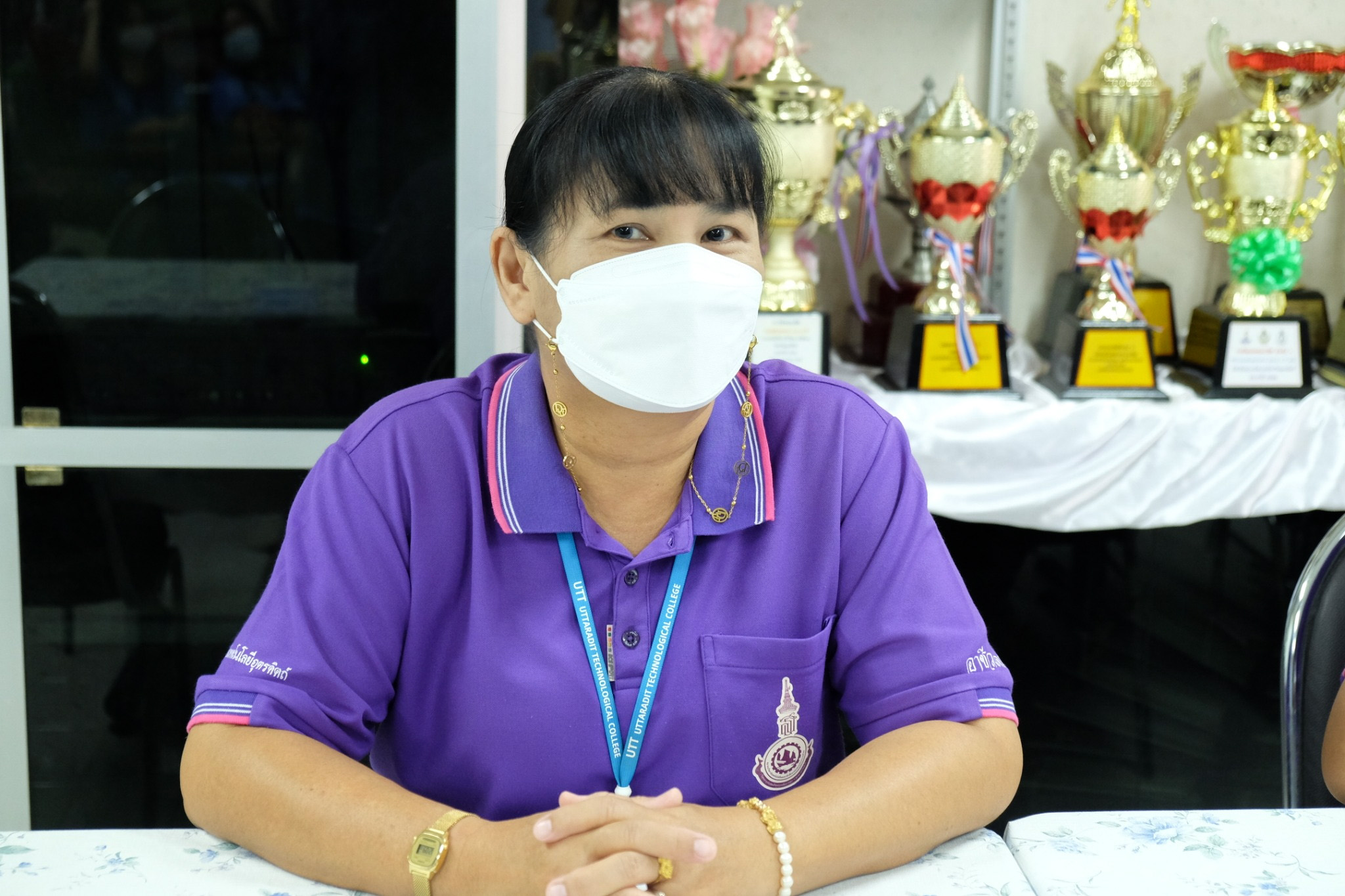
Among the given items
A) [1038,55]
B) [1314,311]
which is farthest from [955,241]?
[1314,311]

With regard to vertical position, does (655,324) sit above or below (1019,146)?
below

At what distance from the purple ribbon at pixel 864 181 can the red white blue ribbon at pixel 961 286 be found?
98 mm

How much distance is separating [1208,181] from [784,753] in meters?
1.49

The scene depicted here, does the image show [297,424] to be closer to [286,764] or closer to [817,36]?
[286,764]

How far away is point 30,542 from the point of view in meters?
1.72

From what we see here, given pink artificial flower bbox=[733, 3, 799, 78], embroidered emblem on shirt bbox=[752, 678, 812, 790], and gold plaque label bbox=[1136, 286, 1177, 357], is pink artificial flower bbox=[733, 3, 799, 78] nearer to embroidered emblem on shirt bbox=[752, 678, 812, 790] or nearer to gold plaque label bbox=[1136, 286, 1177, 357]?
gold plaque label bbox=[1136, 286, 1177, 357]

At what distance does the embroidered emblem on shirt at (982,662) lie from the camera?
990 millimetres

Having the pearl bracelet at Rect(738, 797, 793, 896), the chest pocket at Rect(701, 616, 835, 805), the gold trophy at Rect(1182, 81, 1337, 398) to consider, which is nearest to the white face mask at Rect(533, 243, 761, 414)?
the chest pocket at Rect(701, 616, 835, 805)

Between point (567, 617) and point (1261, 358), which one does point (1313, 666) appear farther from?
point (1261, 358)

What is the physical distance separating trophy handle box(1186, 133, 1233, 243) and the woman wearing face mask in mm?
1157

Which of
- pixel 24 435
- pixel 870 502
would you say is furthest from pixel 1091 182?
pixel 24 435

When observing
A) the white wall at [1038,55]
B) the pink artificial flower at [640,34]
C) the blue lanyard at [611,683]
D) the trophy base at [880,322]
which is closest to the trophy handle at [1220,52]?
the white wall at [1038,55]

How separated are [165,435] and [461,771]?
901 mm

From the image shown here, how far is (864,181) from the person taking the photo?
1932mm
